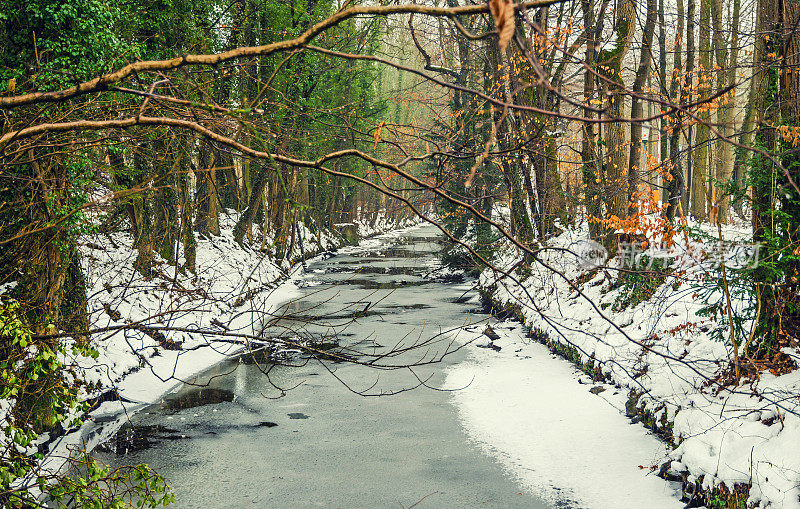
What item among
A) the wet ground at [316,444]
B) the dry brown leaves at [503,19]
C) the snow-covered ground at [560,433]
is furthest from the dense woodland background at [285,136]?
the snow-covered ground at [560,433]

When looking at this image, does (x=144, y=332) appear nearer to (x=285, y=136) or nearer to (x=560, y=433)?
(x=285, y=136)

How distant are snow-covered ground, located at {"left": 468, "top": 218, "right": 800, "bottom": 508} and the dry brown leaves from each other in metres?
1.38

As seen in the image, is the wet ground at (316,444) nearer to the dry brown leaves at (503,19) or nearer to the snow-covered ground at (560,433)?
the snow-covered ground at (560,433)

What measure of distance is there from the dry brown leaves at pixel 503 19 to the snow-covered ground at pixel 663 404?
1378mm

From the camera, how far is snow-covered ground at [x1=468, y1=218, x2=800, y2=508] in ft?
17.5

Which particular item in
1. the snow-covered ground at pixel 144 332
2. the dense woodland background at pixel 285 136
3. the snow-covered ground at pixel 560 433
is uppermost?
the dense woodland background at pixel 285 136

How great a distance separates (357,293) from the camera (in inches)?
760

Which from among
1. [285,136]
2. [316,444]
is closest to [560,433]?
[316,444]

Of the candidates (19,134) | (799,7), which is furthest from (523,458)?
(19,134)

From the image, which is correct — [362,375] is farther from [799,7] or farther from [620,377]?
[799,7]

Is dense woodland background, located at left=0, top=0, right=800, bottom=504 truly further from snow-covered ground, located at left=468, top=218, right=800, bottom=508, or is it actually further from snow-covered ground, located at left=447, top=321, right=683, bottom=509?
snow-covered ground, located at left=447, top=321, right=683, bottom=509

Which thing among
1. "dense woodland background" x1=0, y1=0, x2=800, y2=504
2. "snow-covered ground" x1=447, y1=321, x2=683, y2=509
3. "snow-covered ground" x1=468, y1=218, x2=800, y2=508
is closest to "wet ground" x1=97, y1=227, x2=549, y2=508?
"snow-covered ground" x1=447, y1=321, x2=683, y2=509

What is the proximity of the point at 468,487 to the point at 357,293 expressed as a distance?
12.8m

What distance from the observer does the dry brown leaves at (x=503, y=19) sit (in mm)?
1407
